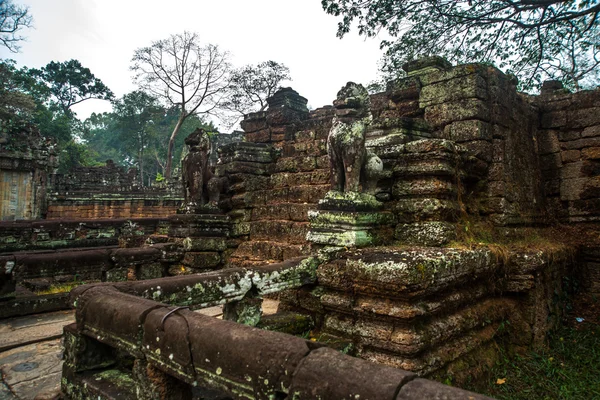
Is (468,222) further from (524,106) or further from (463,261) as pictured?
(524,106)

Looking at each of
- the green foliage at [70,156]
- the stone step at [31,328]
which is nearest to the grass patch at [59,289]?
the stone step at [31,328]

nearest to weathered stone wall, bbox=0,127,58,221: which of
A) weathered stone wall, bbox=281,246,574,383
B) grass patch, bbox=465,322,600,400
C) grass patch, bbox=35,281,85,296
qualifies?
grass patch, bbox=35,281,85,296

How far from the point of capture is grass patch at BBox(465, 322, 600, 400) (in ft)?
10.3

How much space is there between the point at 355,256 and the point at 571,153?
446 centimetres

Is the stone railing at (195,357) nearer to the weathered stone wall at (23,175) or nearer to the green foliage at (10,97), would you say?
the weathered stone wall at (23,175)

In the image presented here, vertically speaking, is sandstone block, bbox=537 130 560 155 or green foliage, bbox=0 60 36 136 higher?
green foliage, bbox=0 60 36 136

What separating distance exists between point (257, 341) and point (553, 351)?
3833mm

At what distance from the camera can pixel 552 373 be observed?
3.44 m

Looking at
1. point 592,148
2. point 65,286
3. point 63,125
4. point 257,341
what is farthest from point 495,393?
point 63,125

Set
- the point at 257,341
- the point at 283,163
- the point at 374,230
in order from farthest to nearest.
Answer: the point at 283,163, the point at 374,230, the point at 257,341

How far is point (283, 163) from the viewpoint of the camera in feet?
20.9

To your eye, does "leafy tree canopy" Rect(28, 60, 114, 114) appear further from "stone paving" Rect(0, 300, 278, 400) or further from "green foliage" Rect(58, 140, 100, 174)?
"stone paving" Rect(0, 300, 278, 400)

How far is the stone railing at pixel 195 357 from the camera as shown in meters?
1.36

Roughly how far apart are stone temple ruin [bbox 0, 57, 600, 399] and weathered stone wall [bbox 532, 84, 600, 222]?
19 mm
